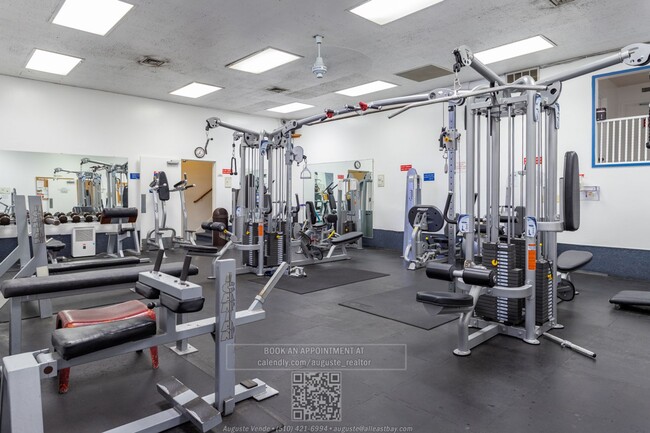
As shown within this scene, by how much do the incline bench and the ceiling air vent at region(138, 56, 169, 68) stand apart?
3603 millimetres

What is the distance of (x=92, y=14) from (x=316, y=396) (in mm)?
4249

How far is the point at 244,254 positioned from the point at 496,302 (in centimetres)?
357

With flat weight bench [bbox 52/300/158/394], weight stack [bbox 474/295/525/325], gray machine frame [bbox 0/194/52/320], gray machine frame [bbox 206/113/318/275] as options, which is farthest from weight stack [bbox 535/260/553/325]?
gray machine frame [bbox 0/194/52/320]

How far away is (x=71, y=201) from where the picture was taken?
6.82 m

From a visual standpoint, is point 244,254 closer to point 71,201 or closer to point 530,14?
point 71,201

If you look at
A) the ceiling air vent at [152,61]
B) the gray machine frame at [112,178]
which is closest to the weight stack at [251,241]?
the ceiling air vent at [152,61]

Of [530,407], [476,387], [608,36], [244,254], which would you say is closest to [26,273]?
[244,254]

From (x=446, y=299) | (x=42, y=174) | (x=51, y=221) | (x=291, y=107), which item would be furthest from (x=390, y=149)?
(x=42, y=174)

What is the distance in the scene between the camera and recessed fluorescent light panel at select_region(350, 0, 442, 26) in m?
3.84

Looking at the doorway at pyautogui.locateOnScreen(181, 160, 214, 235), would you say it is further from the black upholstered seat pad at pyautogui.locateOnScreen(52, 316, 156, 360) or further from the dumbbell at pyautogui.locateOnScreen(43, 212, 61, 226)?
the black upholstered seat pad at pyautogui.locateOnScreen(52, 316, 156, 360)

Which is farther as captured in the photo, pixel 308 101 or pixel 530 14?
pixel 308 101

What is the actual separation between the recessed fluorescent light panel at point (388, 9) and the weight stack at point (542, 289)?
2569 millimetres

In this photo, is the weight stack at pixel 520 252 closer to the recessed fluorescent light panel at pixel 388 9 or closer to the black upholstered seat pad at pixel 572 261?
the black upholstered seat pad at pixel 572 261

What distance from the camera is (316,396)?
85.7 inches
